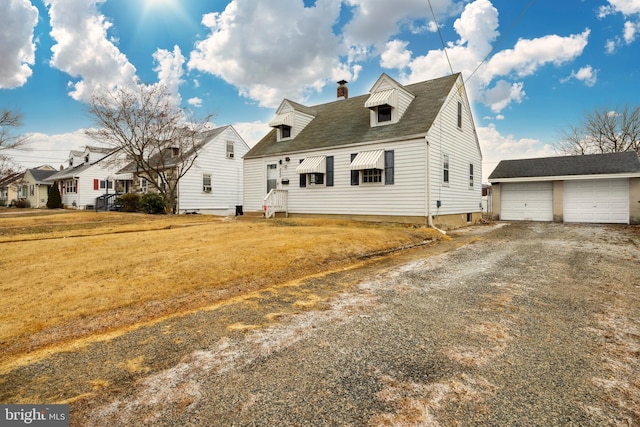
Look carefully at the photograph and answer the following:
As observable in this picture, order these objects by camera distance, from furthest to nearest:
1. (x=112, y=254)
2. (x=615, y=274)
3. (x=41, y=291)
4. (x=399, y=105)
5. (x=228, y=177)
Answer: (x=228, y=177) → (x=399, y=105) → (x=112, y=254) → (x=615, y=274) → (x=41, y=291)

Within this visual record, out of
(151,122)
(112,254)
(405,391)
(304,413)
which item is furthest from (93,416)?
(151,122)

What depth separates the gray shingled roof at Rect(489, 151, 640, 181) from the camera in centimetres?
1698

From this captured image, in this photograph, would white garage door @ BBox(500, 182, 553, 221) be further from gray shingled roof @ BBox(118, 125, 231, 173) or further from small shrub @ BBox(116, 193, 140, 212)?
small shrub @ BBox(116, 193, 140, 212)

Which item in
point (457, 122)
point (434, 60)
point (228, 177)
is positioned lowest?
point (228, 177)

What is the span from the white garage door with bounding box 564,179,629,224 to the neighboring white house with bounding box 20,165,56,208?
50461 millimetres

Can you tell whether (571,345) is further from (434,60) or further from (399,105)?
(434,60)

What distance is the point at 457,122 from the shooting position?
1611cm

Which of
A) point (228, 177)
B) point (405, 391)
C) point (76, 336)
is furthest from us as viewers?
point (228, 177)

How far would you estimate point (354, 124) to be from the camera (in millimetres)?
16766

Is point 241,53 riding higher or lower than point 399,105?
higher

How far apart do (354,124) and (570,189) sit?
42.8ft

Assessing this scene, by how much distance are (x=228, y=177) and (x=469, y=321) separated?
24962 mm

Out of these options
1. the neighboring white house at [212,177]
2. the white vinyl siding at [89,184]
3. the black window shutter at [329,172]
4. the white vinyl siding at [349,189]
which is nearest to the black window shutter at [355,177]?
the white vinyl siding at [349,189]

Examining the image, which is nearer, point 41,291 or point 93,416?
point 93,416
